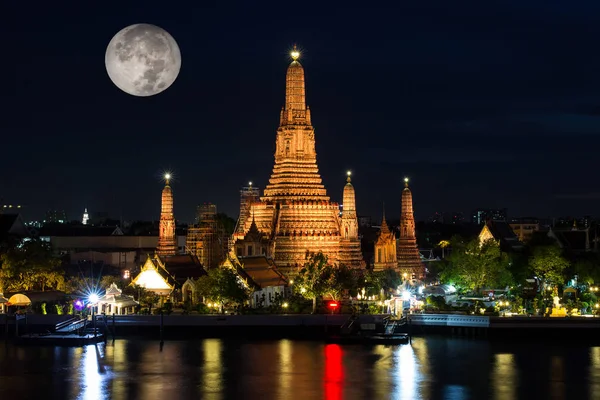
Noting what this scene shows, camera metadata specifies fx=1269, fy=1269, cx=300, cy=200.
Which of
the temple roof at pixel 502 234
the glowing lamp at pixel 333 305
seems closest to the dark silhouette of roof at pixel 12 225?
the glowing lamp at pixel 333 305

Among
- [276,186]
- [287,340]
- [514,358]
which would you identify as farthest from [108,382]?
[276,186]

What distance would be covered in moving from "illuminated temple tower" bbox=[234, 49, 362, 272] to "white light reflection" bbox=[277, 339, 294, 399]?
17.9 meters

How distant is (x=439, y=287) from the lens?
90250 mm

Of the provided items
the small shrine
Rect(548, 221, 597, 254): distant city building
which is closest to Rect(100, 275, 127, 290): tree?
the small shrine

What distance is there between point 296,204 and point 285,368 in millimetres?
30510

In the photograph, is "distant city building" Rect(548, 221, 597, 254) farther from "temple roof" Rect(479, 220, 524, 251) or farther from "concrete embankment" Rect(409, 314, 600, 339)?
"concrete embankment" Rect(409, 314, 600, 339)

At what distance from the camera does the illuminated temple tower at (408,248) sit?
339 feet

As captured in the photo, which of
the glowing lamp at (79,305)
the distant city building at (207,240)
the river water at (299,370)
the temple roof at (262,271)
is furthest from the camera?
the distant city building at (207,240)

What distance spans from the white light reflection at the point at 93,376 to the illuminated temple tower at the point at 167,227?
25242 mm

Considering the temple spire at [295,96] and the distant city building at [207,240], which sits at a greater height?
the temple spire at [295,96]

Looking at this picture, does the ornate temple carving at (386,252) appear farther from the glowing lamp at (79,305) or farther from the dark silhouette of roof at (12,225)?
the dark silhouette of roof at (12,225)

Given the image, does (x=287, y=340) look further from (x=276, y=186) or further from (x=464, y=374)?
(x=276, y=186)

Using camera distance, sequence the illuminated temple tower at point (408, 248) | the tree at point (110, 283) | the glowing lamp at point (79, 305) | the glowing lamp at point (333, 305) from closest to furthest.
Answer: the glowing lamp at point (333, 305) → the glowing lamp at point (79, 305) → the tree at point (110, 283) → the illuminated temple tower at point (408, 248)

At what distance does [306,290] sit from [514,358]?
18.2 m
